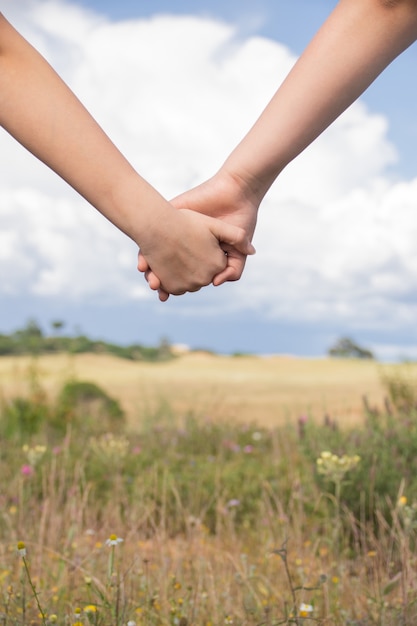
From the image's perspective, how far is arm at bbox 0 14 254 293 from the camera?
60.6 inches

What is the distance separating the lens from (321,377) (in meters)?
15.0

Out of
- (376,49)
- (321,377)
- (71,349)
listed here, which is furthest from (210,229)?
(321,377)

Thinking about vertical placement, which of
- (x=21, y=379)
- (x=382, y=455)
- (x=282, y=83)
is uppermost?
(x=282, y=83)

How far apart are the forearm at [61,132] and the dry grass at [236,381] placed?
17.0 ft

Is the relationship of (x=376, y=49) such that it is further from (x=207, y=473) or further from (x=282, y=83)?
(x=207, y=473)

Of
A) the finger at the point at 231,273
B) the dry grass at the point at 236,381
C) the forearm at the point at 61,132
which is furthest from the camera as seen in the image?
the dry grass at the point at 236,381

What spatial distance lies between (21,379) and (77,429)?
48.9 inches

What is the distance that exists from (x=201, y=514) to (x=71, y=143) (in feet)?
6.36

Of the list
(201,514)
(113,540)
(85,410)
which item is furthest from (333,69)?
(85,410)

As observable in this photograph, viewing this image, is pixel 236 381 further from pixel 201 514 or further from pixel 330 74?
pixel 330 74

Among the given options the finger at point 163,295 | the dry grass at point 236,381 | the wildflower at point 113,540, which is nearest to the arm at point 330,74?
the finger at point 163,295

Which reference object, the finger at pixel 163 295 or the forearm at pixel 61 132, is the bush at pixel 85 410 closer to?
the finger at pixel 163 295

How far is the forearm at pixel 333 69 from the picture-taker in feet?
5.36

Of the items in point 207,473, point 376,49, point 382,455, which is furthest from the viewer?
point 207,473
